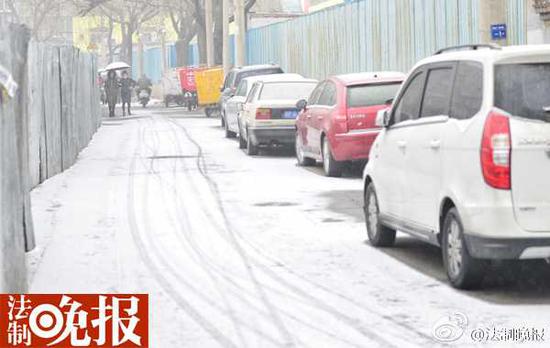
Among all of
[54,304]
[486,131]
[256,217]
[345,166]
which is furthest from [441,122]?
[345,166]

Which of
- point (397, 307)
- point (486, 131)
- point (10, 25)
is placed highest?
point (10, 25)

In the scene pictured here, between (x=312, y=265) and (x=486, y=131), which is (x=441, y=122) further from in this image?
(x=312, y=265)

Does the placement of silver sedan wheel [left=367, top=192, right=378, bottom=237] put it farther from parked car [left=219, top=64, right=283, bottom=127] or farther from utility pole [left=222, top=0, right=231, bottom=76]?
utility pole [left=222, top=0, right=231, bottom=76]

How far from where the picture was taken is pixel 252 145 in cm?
2320

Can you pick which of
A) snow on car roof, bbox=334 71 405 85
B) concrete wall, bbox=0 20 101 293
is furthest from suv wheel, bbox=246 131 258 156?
snow on car roof, bbox=334 71 405 85

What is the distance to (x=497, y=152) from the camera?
8391 mm

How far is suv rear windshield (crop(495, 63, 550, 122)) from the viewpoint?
8484 mm

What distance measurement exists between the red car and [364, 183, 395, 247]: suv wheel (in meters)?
5.90

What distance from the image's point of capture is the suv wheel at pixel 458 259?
877 centimetres

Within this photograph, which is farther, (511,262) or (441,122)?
(511,262)

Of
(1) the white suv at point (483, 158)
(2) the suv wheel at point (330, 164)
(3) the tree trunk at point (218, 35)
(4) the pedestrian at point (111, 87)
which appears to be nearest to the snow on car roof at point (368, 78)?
(2) the suv wheel at point (330, 164)

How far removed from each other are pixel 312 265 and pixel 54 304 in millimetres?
2658

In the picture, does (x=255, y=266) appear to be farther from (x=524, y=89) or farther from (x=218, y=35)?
(x=218, y=35)

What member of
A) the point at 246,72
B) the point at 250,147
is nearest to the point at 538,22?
the point at 250,147
